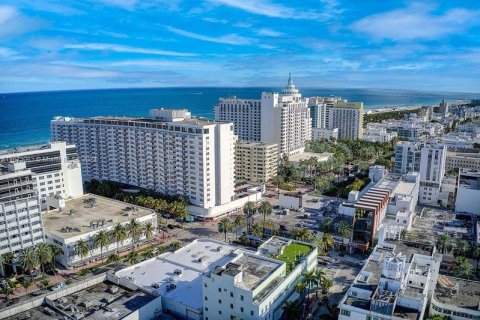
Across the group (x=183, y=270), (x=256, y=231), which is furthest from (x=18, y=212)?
(x=256, y=231)

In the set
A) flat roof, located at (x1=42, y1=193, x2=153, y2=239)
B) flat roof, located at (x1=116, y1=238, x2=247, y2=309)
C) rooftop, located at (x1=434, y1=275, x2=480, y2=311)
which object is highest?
flat roof, located at (x1=42, y1=193, x2=153, y2=239)

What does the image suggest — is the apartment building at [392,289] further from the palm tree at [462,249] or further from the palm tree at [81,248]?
the palm tree at [81,248]

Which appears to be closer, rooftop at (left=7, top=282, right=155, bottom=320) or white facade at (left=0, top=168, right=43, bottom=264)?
rooftop at (left=7, top=282, right=155, bottom=320)

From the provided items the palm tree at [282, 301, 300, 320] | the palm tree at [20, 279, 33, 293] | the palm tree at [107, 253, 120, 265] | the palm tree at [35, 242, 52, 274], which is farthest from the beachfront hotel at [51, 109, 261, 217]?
the palm tree at [282, 301, 300, 320]

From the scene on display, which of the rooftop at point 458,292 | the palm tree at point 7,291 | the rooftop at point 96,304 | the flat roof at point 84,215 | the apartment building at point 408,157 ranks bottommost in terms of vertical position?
the palm tree at point 7,291

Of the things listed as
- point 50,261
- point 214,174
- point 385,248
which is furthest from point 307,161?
point 50,261

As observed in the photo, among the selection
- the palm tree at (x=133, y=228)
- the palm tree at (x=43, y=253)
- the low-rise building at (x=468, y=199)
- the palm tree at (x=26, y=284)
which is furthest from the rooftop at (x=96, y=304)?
the low-rise building at (x=468, y=199)

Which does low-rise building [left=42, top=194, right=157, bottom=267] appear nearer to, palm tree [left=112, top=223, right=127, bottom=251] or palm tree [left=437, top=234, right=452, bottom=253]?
palm tree [left=112, top=223, right=127, bottom=251]
